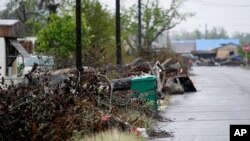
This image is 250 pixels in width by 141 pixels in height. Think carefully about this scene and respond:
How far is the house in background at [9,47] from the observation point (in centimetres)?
3189

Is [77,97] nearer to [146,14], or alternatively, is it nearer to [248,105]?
[248,105]

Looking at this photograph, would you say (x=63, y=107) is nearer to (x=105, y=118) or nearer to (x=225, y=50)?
(x=105, y=118)

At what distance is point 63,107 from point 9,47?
21643mm

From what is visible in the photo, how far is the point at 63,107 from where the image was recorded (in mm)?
A: 12445

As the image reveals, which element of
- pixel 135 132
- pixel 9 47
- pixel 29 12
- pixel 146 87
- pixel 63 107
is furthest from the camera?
pixel 29 12

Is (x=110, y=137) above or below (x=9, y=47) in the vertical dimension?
below

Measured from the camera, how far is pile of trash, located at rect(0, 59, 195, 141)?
10.9 metres

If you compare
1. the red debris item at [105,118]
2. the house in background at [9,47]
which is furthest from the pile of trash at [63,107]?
the house in background at [9,47]

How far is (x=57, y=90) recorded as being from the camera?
1311 cm

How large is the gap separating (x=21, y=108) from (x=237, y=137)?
3.89 m

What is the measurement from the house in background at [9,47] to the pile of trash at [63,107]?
1326cm

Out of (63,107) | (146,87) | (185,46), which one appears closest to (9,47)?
(146,87)

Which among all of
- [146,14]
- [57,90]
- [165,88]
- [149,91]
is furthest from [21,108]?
[146,14]

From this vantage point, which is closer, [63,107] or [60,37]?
[63,107]
